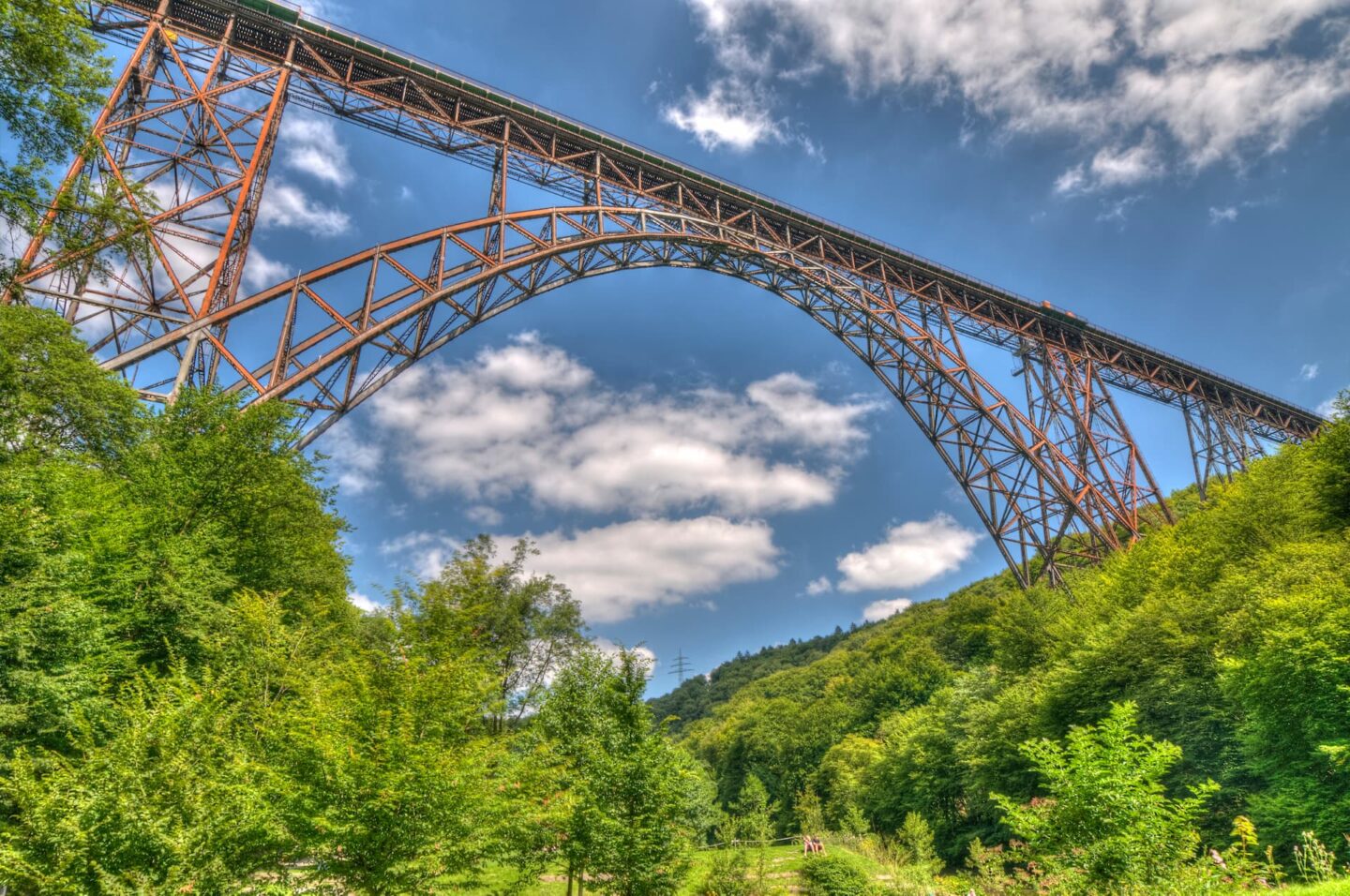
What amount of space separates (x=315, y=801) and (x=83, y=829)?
8.24 ft

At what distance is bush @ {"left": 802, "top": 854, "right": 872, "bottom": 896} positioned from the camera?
18.2 meters

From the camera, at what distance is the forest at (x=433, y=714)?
8578 mm

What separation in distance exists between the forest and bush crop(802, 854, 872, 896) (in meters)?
0.12

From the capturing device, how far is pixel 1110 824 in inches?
340

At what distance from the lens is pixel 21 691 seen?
10547 mm

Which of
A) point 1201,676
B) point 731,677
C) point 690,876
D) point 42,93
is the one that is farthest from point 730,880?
point 731,677

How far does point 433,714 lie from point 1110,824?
10.5 metres

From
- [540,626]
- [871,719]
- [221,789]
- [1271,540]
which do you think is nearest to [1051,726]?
[1271,540]

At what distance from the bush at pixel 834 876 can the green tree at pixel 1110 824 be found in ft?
32.6

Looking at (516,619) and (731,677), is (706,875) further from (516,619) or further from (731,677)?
(731,677)

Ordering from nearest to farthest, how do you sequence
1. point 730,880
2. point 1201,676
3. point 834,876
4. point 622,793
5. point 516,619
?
1. point 622,793
2. point 730,880
3. point 1201,676
4. point 834,876
5. point 516,619

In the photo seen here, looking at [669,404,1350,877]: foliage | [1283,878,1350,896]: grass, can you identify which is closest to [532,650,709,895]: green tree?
[1283,878,1350,896]: grass

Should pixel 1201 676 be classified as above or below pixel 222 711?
below

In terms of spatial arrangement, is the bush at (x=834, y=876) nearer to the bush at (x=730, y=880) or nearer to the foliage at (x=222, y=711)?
the bush at (x=730, y=880)
